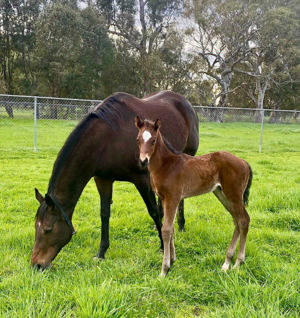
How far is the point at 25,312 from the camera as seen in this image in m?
1.81

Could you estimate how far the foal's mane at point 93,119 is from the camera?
2.54m

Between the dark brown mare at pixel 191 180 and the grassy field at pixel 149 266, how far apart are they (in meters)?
0.24

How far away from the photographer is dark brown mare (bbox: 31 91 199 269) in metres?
2.47

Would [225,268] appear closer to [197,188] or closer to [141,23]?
[197,188]

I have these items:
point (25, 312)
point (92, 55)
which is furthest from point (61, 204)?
point (92, 55)

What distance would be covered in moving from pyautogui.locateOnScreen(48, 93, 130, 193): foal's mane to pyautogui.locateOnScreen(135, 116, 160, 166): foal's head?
2.10 feet

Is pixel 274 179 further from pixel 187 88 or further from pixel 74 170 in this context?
pixel 187 88

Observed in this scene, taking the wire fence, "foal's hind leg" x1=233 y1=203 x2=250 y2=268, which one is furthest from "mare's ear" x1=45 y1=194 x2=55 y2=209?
the wire fence

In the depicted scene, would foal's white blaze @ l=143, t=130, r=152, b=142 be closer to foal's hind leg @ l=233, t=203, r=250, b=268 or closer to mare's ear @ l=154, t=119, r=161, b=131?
mare's ear @ l=154, t=119, r=161, b=131

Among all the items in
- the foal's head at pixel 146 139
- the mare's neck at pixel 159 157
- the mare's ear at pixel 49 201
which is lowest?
the mare's ear at pixel 49 201

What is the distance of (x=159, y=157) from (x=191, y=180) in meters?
0.38

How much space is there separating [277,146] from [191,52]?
2106 cm

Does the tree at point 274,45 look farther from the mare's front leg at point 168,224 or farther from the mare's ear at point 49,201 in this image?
the mare's ear at point 49,201

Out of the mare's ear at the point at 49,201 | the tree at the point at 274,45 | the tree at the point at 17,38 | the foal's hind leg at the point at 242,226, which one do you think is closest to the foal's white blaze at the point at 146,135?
the mare's ear at the point at 49,201
